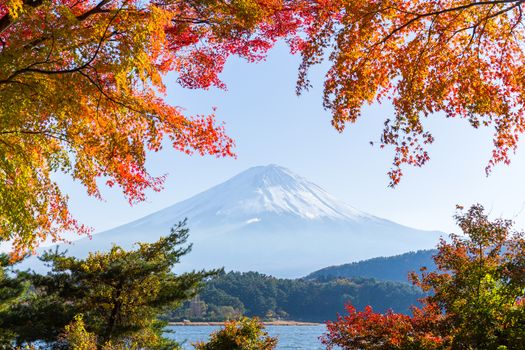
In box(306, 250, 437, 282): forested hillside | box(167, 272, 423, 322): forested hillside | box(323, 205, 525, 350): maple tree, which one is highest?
box(323, 205, 525, 350): maple tree

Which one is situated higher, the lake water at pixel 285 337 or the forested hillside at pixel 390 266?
the lake water at pixel 285 337

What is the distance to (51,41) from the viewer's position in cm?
514

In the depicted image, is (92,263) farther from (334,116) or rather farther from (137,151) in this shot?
(334,116)

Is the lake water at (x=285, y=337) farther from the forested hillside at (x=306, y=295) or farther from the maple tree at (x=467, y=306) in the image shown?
the maple tree at (x=467, y=306)

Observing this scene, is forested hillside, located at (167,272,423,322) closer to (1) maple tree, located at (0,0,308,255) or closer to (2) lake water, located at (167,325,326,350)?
(2) lake water, located at (167,325,326,350)

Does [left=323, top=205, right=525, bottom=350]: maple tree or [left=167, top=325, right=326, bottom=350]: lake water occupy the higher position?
[left=323, top=205, right=525, bottom=350]: maple tree

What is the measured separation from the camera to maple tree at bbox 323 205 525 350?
7262 mm

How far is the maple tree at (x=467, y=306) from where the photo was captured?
23.8 ft

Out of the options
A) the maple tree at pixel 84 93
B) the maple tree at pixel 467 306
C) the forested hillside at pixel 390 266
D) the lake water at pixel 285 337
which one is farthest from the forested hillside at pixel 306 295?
the maple tree at pixel 84 93

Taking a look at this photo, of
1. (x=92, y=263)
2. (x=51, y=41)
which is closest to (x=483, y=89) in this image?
(x=51, y=41)

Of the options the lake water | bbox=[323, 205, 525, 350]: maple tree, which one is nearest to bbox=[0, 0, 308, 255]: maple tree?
bbox=[323, 205, 525, 350]: maple tree

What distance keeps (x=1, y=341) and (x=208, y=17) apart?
1146 cm

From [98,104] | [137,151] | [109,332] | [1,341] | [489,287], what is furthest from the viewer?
[1,341]

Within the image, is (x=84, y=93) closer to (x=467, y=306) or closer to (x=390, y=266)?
(x=467, y=306)
